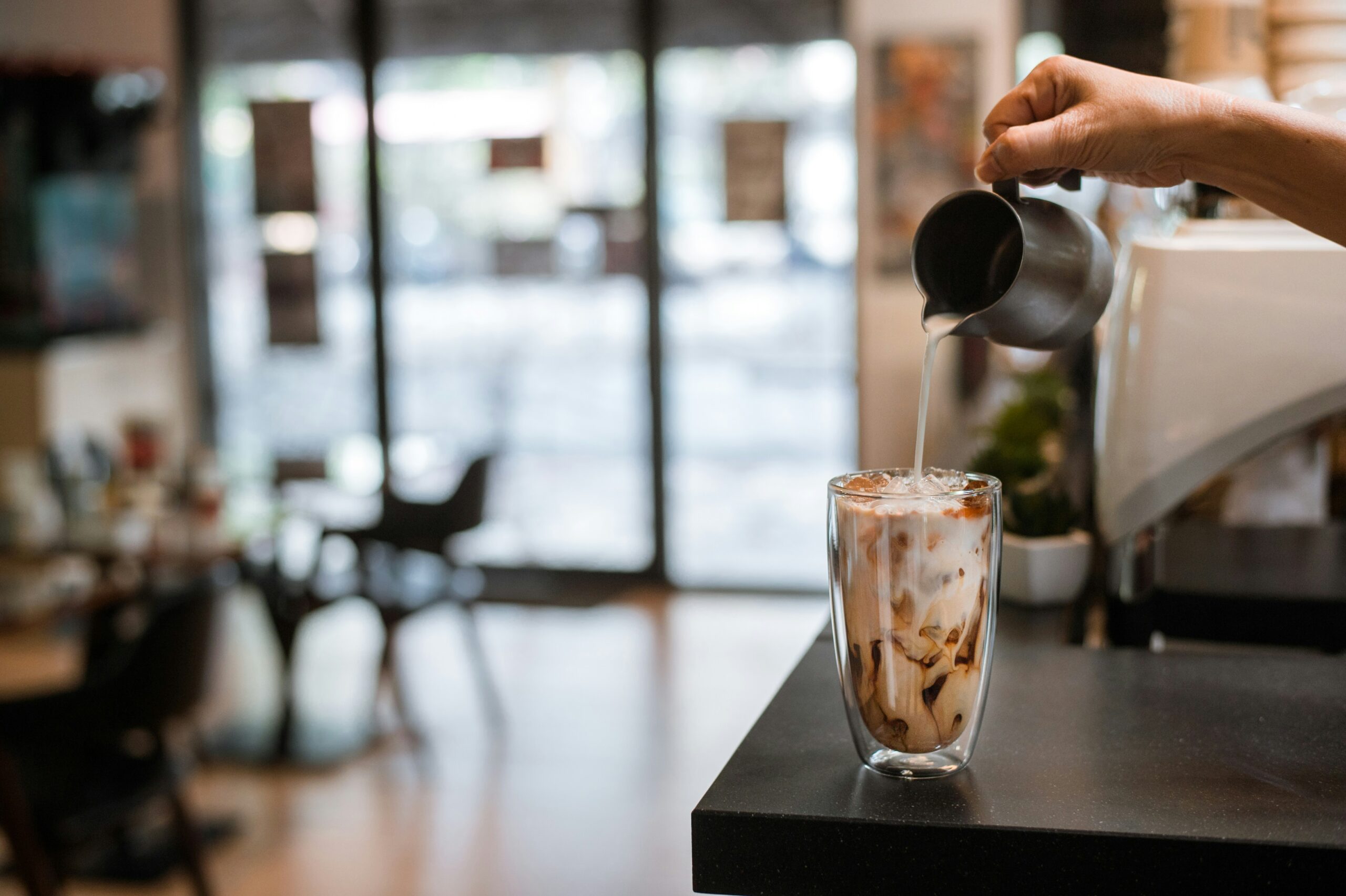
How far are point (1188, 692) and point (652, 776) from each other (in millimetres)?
2714

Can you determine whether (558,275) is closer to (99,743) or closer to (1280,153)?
(99,743)

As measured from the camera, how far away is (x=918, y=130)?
4984 mm

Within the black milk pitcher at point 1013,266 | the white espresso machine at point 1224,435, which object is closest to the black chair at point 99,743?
the white espresso machine at point 1224,435

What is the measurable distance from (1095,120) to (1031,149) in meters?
0.05

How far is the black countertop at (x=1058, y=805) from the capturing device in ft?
2.72

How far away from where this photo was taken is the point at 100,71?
16.8ft

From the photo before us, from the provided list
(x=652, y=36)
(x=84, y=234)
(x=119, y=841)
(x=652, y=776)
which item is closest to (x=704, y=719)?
(x=652, y=776)

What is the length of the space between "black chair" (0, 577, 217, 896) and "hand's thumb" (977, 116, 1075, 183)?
7.18ft

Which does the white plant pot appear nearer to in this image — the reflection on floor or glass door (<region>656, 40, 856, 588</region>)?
the reflection on floor

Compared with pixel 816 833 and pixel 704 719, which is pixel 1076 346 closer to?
pixel 816 833

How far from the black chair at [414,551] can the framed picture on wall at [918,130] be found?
6.05 feet

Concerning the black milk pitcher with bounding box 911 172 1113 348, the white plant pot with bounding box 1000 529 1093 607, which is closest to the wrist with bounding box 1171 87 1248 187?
the black milk pitcher with bounding box 911 172 1113 348

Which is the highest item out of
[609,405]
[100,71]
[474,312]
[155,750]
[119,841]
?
[100,71]

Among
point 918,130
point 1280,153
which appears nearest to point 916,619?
point 1280,153
